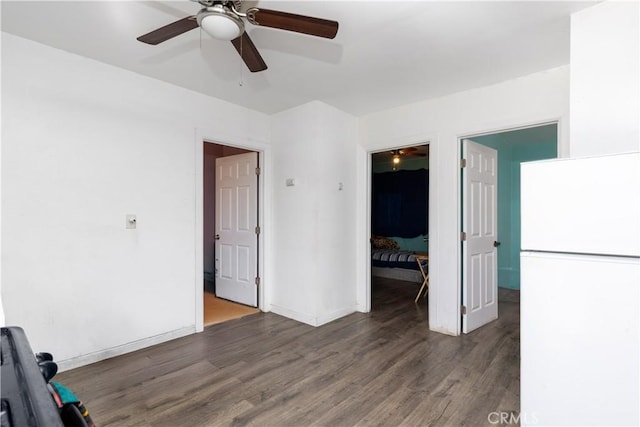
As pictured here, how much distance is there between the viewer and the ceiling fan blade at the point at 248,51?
1.80 metres

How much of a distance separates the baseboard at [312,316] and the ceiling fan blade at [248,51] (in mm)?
2575

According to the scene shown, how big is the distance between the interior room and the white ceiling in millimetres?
20

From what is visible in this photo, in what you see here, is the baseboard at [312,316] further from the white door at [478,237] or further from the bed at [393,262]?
the bed at [393,262]

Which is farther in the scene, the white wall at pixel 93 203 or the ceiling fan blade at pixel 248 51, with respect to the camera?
the white wall at pixel 93 203

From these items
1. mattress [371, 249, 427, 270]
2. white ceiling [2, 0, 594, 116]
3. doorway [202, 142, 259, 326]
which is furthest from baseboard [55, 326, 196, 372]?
mattress [371, 249, 427, 270]

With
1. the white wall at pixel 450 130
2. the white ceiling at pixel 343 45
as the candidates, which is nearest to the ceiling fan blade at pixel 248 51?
the white ceiling at pixel 343 45

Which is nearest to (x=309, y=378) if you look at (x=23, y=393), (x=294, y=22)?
(x=23, y=393)

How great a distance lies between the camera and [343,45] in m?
2.37

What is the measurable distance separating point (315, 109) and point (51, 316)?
297 cm

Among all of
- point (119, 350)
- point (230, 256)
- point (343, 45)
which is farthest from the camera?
point (230, 256)

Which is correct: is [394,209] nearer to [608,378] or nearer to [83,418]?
[608,378]

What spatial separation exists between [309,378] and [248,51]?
2.26 metres

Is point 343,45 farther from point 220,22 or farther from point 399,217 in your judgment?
point 399,217

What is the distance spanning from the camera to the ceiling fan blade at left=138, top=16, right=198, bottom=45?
1676 millimetres
